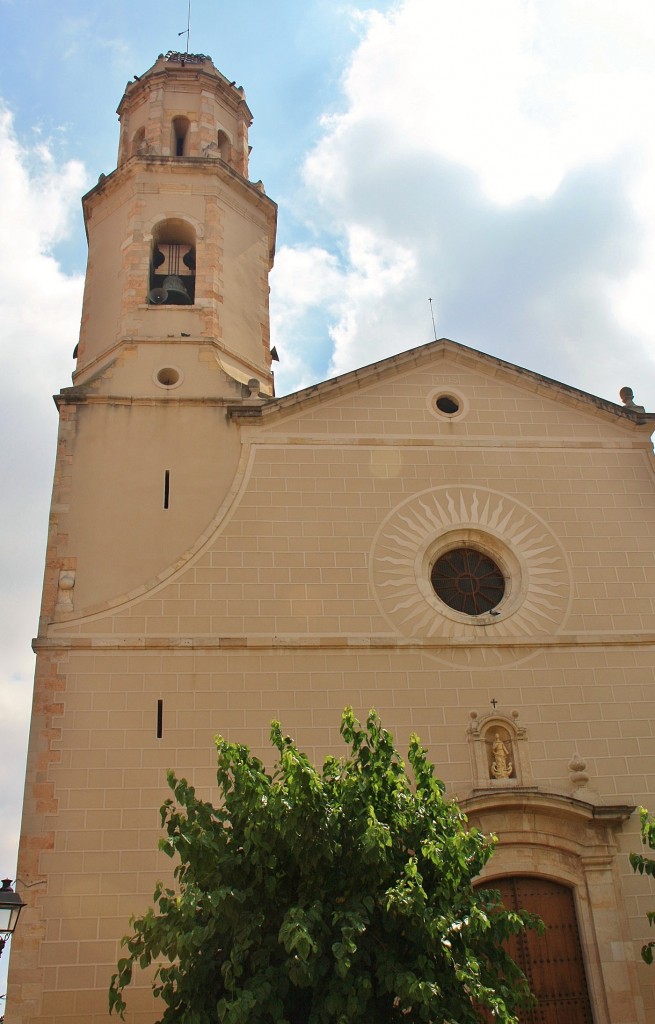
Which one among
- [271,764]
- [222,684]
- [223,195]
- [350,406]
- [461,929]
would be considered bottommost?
[461,929]

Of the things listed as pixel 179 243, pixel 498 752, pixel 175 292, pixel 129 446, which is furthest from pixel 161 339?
pixel 498 752

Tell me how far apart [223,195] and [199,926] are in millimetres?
12737

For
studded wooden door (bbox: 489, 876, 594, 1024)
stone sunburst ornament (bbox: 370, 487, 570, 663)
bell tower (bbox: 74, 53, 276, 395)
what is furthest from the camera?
bell tower (bbox: 74, 53, 276, 395)

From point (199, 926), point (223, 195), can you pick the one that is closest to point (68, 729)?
point (199, 926)

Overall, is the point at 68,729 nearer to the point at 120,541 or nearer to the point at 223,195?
the point at 120,541

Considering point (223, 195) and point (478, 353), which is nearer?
point (478, 353)

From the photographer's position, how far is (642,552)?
14469 millimetres

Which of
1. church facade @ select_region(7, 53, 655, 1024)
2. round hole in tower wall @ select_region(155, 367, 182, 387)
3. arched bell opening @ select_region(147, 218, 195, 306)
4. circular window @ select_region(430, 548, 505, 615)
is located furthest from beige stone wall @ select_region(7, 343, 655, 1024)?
arched bell opening @ select_region(147, 218, 195, 306)

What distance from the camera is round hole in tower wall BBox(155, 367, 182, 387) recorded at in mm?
15461

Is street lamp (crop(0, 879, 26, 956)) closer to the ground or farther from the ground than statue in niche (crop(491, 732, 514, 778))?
closer to the ground

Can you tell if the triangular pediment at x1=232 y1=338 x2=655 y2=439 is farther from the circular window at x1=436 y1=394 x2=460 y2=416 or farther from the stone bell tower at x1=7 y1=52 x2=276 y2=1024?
the stone bell tower at x1=7 y1=52 x2=276 y2=1024

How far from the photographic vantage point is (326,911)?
28.1ft

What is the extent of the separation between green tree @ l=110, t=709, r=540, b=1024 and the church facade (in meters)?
2.77

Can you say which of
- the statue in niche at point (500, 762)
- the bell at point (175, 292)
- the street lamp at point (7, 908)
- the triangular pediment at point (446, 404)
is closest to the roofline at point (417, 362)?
the triangular pediment at point (446, 404)
